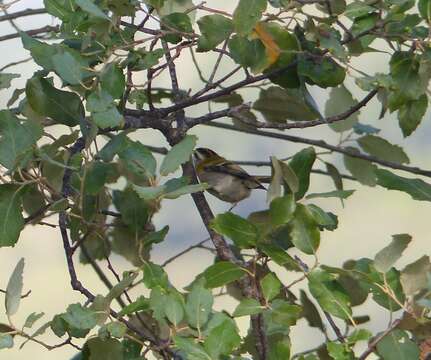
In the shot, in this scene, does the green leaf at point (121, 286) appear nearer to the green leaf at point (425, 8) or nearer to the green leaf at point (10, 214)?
the green leaf at point (10, 214)

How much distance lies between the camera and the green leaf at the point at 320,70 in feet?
4.64

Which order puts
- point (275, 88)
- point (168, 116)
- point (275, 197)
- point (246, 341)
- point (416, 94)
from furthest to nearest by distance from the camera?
point (275, 88)
point (168, 116)
point (246, 341)
point (416, 94)
point (275, 197)

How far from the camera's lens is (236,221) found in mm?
1213

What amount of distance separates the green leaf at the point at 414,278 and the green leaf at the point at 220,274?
21 centimetres

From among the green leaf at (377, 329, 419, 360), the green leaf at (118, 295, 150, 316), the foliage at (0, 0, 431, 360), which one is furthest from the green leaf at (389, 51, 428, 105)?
the green leaf at (118, 295, 150, 316)

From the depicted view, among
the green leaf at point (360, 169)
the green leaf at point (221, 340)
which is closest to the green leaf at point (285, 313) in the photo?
the green leaf at point (221, 340)

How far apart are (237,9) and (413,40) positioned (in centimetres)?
28

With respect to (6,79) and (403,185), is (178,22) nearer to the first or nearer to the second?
(403,185)

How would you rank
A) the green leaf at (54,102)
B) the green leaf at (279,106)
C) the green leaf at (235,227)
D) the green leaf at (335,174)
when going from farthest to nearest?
the green leaf at (335,174) → the green leaf at (279,106) → the green leaf at (54,102) → the green leaf at (235,227)

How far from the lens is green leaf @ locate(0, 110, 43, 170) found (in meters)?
1.34

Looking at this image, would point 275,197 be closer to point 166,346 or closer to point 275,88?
point 166,346

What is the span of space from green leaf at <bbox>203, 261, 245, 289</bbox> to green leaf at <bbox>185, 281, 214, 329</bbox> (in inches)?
1.4

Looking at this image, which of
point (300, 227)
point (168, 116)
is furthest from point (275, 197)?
point (168, 116)

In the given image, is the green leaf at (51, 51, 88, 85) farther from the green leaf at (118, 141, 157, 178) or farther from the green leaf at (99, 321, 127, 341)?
the green leaf at (99, 321, 127, 341)
